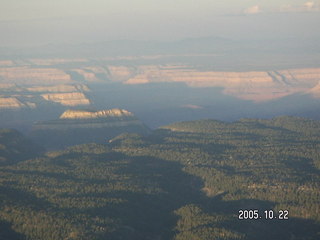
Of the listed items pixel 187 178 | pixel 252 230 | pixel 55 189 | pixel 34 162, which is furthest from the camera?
pixel 34 162

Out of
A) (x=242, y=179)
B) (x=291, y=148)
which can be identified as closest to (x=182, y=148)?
(x=291, y=148)

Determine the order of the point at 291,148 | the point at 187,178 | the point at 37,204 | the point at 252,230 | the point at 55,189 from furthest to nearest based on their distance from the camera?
1. the point at 291,148
2. the point at 187,178
3. the point at 55,189
4. the point at 37,204
5. the point at 252,230

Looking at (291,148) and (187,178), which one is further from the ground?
(291,148)

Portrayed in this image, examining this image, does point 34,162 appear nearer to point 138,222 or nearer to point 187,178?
point 187,178
